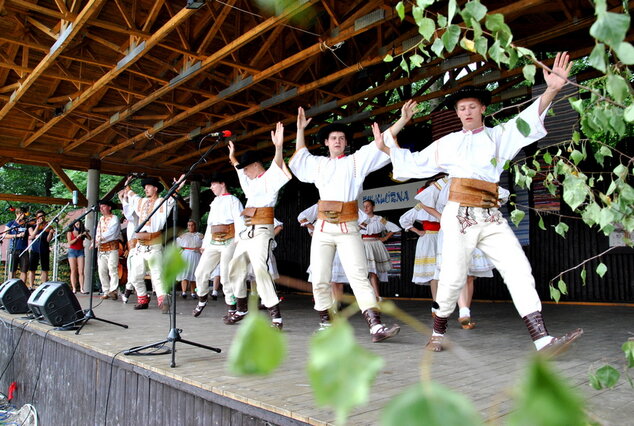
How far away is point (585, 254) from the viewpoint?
23.9 ft

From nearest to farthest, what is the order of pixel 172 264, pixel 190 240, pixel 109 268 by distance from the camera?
pixel 172 264
pixel 109 268
pixel 190 240

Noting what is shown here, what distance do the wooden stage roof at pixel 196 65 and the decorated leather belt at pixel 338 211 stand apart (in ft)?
3.58

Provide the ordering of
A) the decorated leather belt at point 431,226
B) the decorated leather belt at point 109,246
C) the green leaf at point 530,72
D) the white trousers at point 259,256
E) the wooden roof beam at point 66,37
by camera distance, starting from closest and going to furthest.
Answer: the green leaf at point 530,72
the white trousers at point 259,256
the wooden roof beam at point 66,37
the decorated leather belt at point 431,226
the decorated leather belt at point 109,246

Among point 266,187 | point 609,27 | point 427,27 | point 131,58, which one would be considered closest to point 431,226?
point 266,187

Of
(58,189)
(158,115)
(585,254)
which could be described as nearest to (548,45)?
(585,254)

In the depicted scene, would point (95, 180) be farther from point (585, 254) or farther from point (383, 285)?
point (585, 254)

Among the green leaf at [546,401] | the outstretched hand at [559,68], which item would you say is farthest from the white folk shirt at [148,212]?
the green leaf at [546,401]

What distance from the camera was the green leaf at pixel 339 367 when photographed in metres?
0.33

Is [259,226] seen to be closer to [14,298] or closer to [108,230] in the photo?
[14,298]

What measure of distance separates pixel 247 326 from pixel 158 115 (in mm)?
9931

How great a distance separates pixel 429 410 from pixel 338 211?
3.61m

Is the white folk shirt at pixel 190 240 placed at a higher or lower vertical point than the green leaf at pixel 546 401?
higher

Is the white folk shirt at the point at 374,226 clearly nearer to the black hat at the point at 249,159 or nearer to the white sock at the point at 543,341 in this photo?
the black hat at the point at 249,159

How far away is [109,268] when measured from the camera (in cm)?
781
